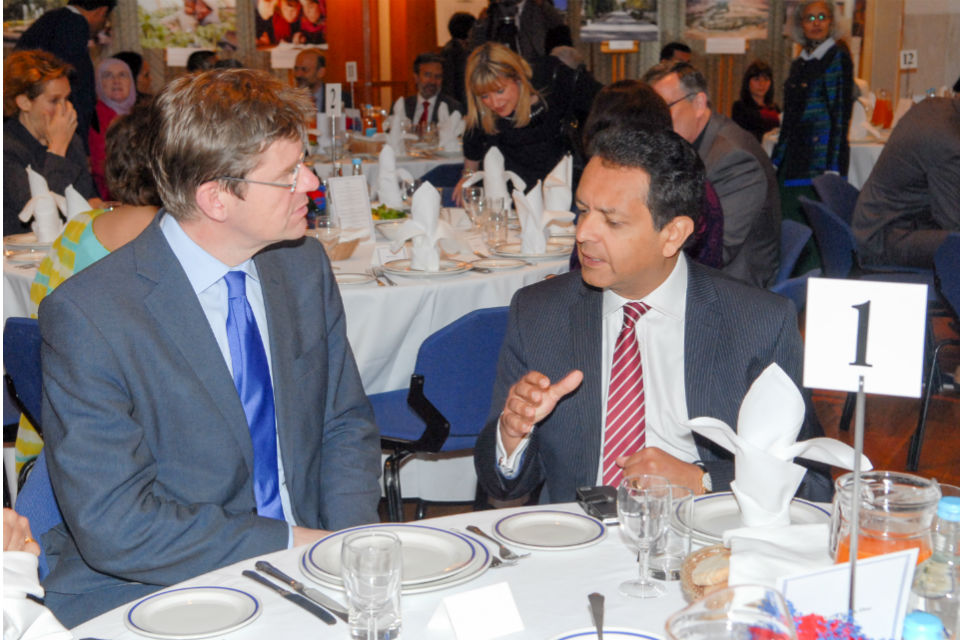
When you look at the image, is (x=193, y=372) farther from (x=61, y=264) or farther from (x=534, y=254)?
(x=534, y=254)

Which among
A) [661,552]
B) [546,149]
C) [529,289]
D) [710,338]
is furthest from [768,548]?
[546,149]

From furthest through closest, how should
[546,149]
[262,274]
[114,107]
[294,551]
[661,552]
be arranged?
1. [114,107]
2. [546,149]
3. [262,274]
4. [294,551]
5. [661,552]

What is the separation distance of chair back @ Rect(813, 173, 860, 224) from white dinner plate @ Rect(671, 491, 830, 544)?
3.67 metres

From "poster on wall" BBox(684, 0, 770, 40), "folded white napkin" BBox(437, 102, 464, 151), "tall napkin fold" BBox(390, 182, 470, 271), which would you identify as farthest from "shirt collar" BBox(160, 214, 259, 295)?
"poster on wall" BBox(684, 0, 770, 40)

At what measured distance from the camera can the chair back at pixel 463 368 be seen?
2.89m

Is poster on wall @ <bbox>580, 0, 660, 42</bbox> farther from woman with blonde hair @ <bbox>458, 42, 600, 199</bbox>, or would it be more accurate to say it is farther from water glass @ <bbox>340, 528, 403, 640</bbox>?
water glass @ <bbox>340, 528, 403, 640</bbox>

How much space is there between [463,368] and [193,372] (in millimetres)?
1237

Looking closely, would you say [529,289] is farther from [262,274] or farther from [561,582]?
[561,582]

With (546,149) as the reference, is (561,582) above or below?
below

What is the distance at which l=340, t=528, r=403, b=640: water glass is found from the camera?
1.22 metres

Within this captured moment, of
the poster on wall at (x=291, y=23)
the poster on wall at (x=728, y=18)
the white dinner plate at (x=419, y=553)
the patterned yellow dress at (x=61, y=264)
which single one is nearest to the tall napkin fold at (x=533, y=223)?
the patterned yellow dress at (x=61, y=264)

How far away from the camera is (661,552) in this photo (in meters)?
1.41

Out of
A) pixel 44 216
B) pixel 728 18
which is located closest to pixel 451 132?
pixel 44 216

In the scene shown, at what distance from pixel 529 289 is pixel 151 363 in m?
0.83
